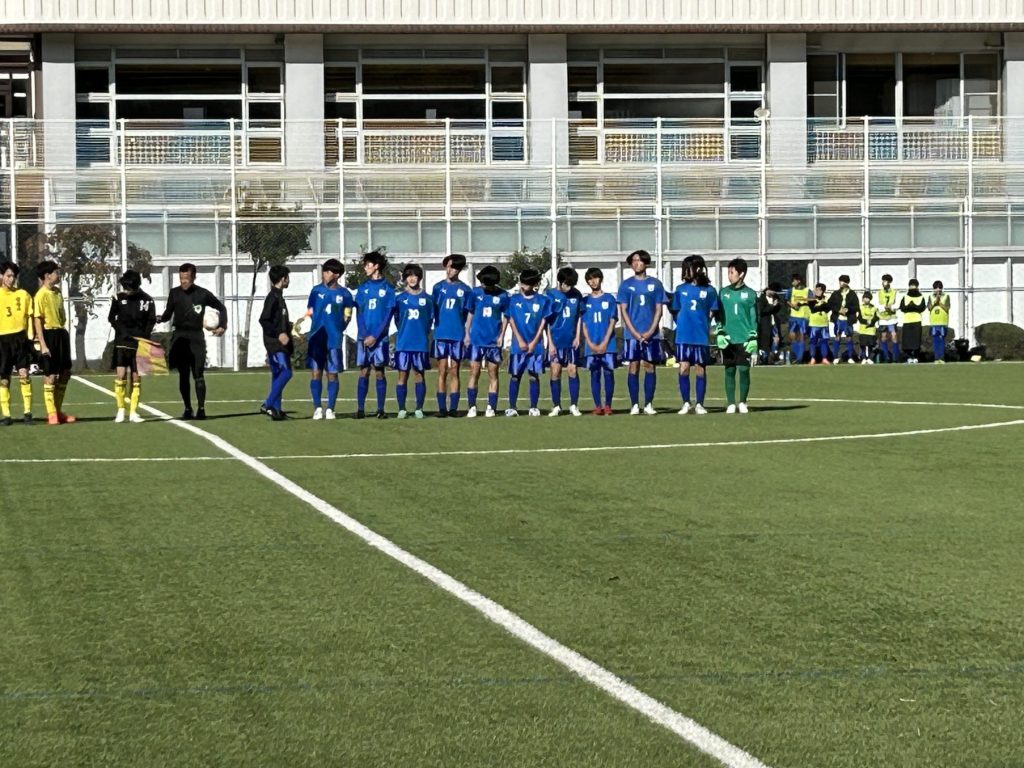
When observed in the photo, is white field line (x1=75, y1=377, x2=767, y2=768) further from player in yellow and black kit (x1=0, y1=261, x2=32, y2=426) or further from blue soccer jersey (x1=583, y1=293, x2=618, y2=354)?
blue soccer jersey (x1=583, y1=293, x2=618, y2=354)

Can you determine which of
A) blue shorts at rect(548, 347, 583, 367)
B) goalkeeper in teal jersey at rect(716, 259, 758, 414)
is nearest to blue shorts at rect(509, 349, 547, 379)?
blue shorts at rect(548, 347, 583, 367)

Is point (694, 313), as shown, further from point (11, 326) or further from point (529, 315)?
point (11, 326)

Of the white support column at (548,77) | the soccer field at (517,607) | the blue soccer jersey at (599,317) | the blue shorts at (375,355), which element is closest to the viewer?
the soccer field at (517,607)

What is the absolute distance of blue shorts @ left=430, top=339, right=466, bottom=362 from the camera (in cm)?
2217

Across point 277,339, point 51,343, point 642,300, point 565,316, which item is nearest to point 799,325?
point 565,316

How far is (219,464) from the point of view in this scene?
51.8 ft

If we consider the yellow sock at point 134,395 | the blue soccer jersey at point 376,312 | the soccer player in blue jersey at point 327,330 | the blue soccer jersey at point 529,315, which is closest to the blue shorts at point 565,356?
the blue soccer jersey at point 529,315

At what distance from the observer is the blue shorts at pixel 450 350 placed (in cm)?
2217

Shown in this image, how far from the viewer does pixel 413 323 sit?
2202 cm

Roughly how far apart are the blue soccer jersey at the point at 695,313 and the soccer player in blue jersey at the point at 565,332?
1308 mm

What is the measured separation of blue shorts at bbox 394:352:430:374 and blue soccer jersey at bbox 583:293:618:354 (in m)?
2.01

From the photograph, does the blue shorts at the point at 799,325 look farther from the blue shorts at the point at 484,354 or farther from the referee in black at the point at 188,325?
the referee in black at the point at 188,325

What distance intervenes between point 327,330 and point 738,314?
4.58 metres

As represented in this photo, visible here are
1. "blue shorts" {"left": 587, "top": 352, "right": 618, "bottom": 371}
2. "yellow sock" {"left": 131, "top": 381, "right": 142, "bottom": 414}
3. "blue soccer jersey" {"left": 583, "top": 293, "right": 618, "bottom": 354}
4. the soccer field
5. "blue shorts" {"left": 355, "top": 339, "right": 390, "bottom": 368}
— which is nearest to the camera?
the soccer field
